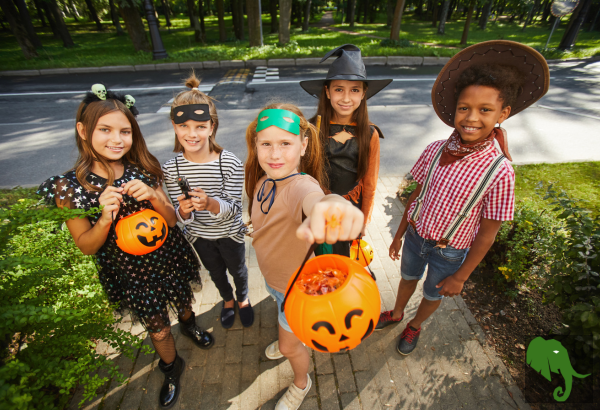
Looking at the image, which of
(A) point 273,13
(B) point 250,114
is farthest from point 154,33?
(A) point 273,13

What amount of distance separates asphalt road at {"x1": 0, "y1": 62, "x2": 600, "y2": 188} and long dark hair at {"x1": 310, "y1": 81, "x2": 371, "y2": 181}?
3.00 m

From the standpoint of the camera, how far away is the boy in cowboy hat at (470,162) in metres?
1.64

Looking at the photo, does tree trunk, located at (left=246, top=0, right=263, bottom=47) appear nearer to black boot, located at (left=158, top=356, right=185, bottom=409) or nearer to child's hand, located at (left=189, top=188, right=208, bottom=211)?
child's hand, located at (left=189, top=188, right=208, bottom=211)

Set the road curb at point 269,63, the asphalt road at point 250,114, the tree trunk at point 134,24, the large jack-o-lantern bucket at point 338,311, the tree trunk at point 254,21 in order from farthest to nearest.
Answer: the tree trunk at point 134,24 → the tree trunk at point 254,21 → the road curb at point 269,63 → the asphalt road at point 250,114 → the large jack-o-lantern bucket at point 338,311

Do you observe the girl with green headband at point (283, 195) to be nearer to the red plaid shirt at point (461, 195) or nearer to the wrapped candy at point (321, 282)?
the wrapped candy at point (321, 282)

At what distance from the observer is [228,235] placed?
2.40 meters

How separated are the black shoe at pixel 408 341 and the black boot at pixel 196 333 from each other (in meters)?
1.71

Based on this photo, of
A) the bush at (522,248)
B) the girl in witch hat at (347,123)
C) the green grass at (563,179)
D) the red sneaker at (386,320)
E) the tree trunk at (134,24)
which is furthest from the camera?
the tree trunk at (134,24)

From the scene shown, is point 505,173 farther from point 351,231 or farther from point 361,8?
point 361,8

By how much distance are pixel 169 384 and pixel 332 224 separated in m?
2.17

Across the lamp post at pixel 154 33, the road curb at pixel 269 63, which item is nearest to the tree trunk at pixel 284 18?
the road curb at pixel 269 63

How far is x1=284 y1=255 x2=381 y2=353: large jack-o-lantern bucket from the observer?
1.23 meters

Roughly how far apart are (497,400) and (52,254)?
3.79 meters

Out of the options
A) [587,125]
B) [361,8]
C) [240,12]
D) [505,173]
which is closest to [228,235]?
[505,173]
